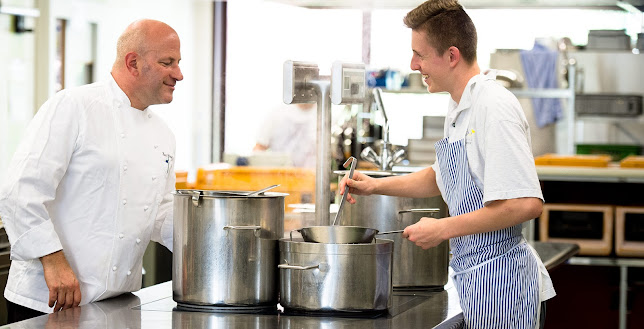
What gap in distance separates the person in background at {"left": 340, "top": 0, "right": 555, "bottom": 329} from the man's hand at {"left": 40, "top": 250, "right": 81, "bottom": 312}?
80 cm

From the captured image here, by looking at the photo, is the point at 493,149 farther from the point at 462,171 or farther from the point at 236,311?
the point at 236,311

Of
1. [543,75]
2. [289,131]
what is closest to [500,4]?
[543,75]

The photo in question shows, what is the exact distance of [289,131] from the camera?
22.8ft

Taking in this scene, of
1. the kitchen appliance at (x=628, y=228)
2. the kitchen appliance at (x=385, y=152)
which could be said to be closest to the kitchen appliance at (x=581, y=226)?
the kitchen appliance at (x=628, y=228)

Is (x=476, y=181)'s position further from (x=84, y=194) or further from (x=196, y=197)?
(x=84, y=194)

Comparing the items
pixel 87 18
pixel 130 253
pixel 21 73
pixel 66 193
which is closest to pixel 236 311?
pixel 130 253

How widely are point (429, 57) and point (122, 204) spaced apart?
0.83 metres

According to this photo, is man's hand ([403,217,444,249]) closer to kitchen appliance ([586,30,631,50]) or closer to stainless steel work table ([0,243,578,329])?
stainless steel work table ([0,243,578,329])

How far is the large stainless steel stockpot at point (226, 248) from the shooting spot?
1.82 m

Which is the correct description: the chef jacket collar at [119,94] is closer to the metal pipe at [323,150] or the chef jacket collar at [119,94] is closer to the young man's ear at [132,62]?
the young man's ear at [132,62]

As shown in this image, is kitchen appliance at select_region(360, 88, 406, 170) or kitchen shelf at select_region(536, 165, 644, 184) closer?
kitchen appliance at select_region(360, 88, 406, 170)

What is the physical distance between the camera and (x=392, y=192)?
85.2 inches

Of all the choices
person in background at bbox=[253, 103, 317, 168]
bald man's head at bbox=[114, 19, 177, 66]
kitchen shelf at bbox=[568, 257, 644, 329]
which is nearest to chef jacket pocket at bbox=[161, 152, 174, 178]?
bald man's head at bbox=[114, 19, 177, 66]

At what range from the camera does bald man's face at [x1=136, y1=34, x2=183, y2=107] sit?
2.18m
